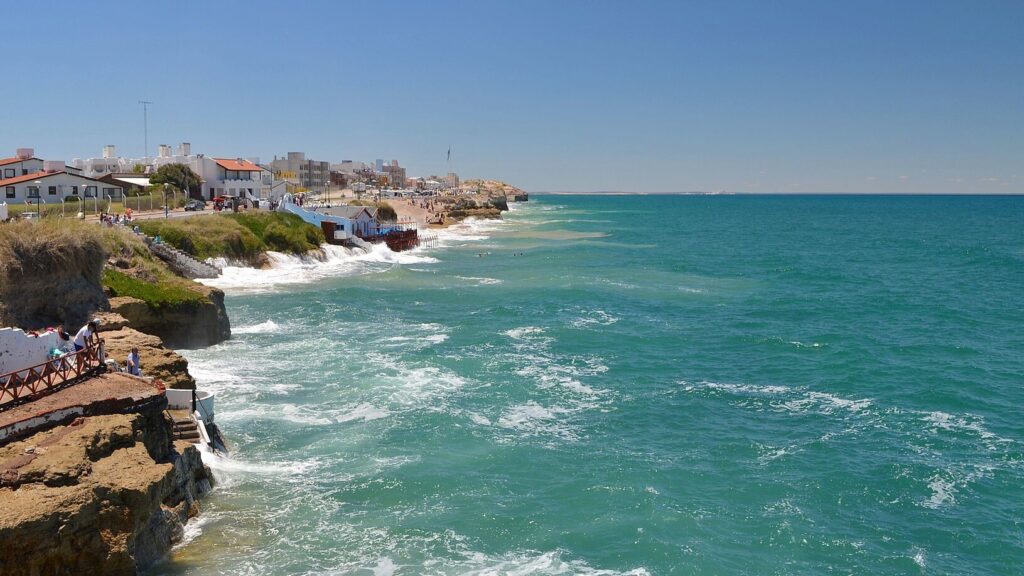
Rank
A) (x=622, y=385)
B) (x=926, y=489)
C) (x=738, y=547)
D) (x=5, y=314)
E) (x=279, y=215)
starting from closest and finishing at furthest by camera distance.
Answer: (x=738, y=547)
(x=926, y=489)
(x=5, y=314)
(x=622, y=385)
(x=279, y=215)

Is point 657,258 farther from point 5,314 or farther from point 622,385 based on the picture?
point 5,314

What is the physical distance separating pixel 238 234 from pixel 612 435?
41539 mm

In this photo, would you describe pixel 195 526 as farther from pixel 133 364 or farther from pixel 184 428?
pixel 133 364

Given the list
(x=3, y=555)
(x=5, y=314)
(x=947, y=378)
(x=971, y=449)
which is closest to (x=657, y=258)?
(x=947, y=378)

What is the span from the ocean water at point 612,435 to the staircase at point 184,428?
4.52 ft

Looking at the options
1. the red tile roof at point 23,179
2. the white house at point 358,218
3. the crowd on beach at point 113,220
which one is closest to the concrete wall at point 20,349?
the crowd on beach at point 113,220

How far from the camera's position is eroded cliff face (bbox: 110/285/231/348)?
1217 inches

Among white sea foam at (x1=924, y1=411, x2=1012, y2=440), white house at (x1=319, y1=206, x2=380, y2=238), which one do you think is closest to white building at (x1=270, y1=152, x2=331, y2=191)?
white house at (x1=319, y1=206, x2=380, y2=238)

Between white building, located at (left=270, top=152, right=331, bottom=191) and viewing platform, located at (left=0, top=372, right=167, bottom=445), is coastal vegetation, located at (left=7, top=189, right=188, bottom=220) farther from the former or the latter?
white building, located at (left=270, top=152, right=331, bottom=191)

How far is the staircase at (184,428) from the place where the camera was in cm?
1927

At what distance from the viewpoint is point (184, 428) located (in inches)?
766

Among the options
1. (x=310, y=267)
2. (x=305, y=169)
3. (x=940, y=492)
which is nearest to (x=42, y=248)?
(x=940, y=492)

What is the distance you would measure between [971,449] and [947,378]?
8.65 meters

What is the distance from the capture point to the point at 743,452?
2289 centimetres
